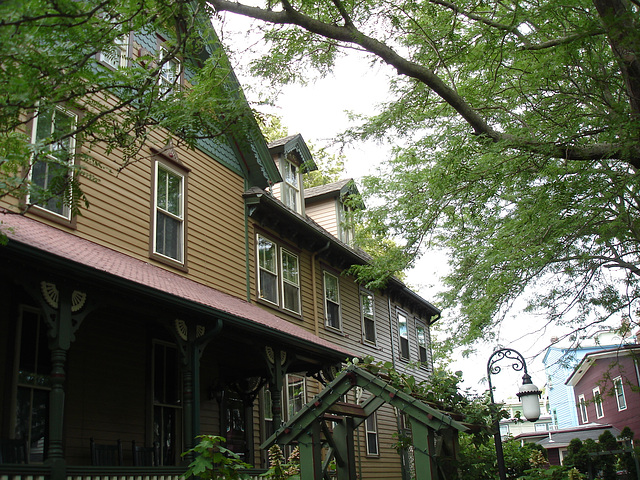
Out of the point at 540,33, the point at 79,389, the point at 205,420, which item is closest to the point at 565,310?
the point at 540,33

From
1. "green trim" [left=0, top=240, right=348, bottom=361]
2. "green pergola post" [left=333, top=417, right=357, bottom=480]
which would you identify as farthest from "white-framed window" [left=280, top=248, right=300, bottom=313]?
"green pergola post" [left=333, top=417, right=357, bottom=480]

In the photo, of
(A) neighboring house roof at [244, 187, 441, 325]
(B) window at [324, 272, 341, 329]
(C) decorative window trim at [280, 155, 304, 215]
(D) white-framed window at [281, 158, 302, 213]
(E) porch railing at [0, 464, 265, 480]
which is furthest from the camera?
(B) window at [324, 272, 341, 329]

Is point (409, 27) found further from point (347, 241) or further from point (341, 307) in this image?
point (347, 241)

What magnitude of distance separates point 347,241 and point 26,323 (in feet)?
47.0

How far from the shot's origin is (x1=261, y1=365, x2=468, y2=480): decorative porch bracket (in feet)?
22.4

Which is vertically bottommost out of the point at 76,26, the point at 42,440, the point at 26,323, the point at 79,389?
the point at 42,440

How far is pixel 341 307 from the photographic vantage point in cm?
1955

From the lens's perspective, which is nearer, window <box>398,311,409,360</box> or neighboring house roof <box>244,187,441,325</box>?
neighboring house roof <box>244,187,441,325</box>

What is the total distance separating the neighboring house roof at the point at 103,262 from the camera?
6.98 meters

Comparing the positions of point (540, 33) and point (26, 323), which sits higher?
point (540, 33)

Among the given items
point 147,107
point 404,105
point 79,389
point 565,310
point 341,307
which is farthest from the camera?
point 341,307

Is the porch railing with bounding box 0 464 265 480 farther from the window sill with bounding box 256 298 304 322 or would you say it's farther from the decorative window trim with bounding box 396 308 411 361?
the decorative window trim with bounding box 396 308 411 361

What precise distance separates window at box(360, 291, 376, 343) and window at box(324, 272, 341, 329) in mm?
2002

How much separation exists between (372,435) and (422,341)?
8102mm
